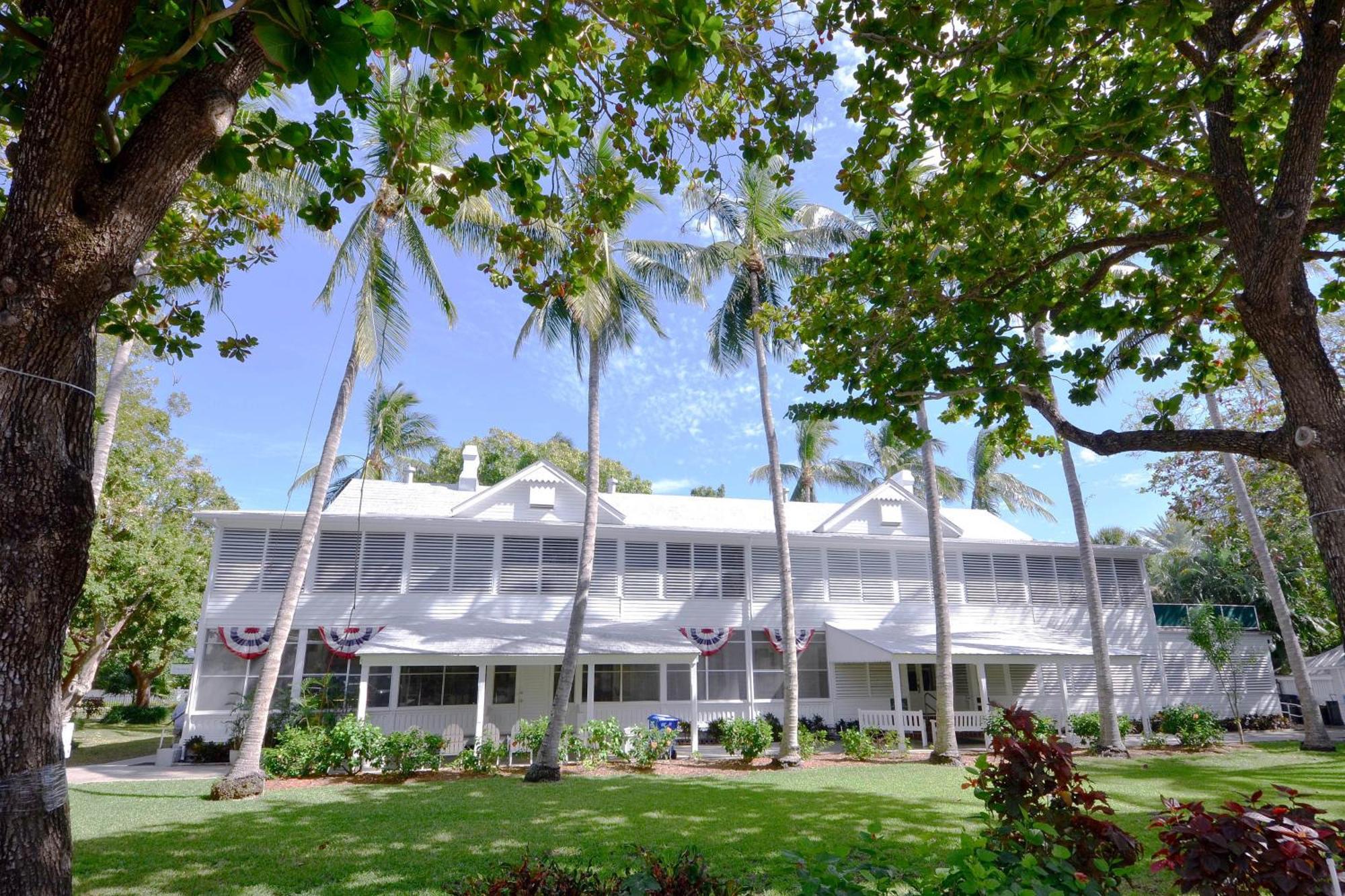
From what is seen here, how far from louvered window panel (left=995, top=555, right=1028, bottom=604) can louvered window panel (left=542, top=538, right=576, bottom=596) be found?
513 inches

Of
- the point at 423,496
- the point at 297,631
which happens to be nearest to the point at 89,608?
the point at 297,631

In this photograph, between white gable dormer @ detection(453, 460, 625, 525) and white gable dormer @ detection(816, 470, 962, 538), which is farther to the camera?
white gable dormer @ detection(816, 470, 962, 538)

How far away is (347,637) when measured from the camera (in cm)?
1694

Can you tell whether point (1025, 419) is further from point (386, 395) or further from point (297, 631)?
point (386, 395)

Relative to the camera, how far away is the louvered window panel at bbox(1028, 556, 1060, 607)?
22828 mm

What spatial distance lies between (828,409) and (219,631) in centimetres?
1610

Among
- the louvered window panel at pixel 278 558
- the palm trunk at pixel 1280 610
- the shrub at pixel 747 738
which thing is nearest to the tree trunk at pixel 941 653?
the shrub at pixel 747 738

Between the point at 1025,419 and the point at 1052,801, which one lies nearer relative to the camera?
the point at 1052,801

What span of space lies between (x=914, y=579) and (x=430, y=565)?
46.3ft

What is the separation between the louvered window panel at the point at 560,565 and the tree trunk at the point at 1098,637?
12273 mm

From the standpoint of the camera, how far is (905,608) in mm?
21797

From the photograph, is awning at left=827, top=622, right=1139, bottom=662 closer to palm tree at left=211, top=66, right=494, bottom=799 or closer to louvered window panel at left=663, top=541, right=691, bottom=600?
louvered window panel at left=663, top=541, right=691, bottom=600

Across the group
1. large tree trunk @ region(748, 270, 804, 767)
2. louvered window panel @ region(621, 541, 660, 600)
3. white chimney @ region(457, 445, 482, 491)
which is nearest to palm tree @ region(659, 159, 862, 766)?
large tree trunk @ region(748, 270, 804, 767)

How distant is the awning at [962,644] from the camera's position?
18547 millimetres
